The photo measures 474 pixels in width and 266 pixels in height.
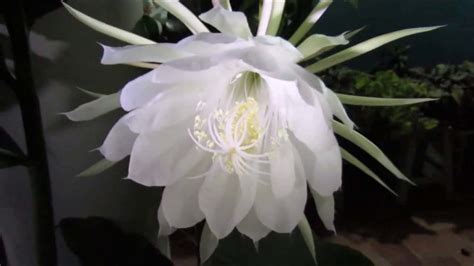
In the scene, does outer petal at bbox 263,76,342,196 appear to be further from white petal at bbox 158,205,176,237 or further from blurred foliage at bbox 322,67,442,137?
blurred foliage at bbox 322,67,442,137

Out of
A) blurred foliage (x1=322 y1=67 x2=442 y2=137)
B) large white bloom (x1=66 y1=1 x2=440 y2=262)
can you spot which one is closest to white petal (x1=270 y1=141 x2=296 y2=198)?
large white bloom (x1=66 y1=1 x2=440 y2=262)

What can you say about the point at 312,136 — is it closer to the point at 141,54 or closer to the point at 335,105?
the point at 335,105

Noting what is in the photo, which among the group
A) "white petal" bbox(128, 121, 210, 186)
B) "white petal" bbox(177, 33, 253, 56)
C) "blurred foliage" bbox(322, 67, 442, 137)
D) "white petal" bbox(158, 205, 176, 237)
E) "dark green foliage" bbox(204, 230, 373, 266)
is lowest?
"blurred foliage" bbox(322, 67, 442, 137)

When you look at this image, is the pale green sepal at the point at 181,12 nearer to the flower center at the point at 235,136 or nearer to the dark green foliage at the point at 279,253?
the flower center at the point at 235,136

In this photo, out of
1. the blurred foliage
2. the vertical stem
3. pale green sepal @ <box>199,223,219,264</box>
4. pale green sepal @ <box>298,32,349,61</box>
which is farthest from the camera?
the blurred foliage

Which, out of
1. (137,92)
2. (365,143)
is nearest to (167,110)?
(137,92)

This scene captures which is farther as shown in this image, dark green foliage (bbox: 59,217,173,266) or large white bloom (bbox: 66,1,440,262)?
dark green foliage (bbox: 59,217,173,266)

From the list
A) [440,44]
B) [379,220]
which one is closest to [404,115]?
[379,220]
